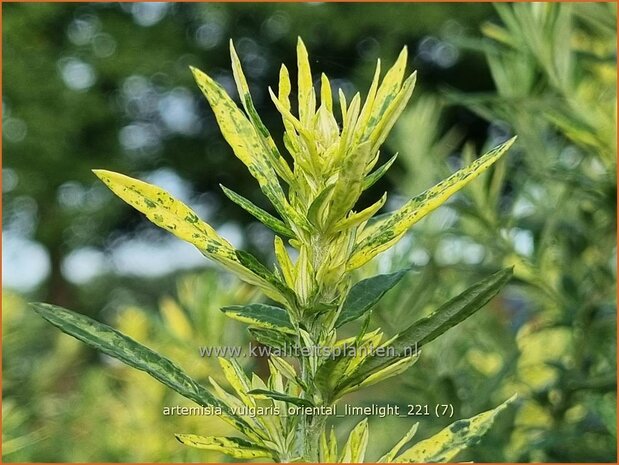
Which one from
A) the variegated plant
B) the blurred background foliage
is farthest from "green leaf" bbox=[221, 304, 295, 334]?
the blurred background foliage

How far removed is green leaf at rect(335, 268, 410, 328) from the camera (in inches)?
9.8

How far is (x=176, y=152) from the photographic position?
4.55 meters

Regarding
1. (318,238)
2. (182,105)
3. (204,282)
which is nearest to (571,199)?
(204,282)

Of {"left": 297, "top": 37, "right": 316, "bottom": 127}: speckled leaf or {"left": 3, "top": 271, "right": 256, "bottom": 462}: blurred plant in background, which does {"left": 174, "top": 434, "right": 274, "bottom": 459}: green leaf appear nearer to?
{"left": 297, "top": 37, "right": 316, "bottom": 127}: speckled leaf

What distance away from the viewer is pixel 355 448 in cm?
25

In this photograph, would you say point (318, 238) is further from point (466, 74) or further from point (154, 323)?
point (466, 74)

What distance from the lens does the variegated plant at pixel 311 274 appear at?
0.23 meters

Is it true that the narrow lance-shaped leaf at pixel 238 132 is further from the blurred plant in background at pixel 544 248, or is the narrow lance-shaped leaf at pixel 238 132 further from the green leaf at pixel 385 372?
the blurred plant in background at pixel 544 248

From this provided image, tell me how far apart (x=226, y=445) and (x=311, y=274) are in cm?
6

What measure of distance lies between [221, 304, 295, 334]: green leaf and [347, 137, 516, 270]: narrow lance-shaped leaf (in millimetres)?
31

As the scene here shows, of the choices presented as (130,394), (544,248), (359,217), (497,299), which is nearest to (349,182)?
(359,217)

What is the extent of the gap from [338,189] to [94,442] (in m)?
0.82

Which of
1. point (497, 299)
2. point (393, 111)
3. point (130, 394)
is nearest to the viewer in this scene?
point (393, 111)

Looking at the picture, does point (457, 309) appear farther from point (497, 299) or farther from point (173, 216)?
point (497, 299)
